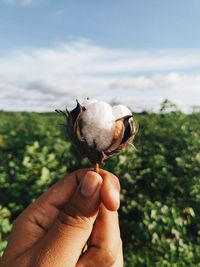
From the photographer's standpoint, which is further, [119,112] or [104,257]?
[104,257]

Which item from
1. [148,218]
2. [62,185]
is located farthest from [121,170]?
[62,185]

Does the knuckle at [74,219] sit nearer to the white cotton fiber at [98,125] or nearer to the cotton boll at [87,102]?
the white cotton fiber at [98,125]

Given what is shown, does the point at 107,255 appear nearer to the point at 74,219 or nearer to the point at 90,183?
the point at 74,219

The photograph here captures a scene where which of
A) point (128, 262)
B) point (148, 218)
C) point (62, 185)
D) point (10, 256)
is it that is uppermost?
point (62, 185)

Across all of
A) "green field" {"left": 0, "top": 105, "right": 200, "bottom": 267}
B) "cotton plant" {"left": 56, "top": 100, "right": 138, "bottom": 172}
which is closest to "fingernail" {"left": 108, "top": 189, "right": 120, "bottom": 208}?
"cotton plant" {"left": 56, "top": 100, "right": 138, "bottom": 172}

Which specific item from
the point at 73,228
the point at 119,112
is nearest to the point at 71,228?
the point at 73,228

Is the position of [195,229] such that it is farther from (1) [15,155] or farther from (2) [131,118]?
(2) [131,118]
